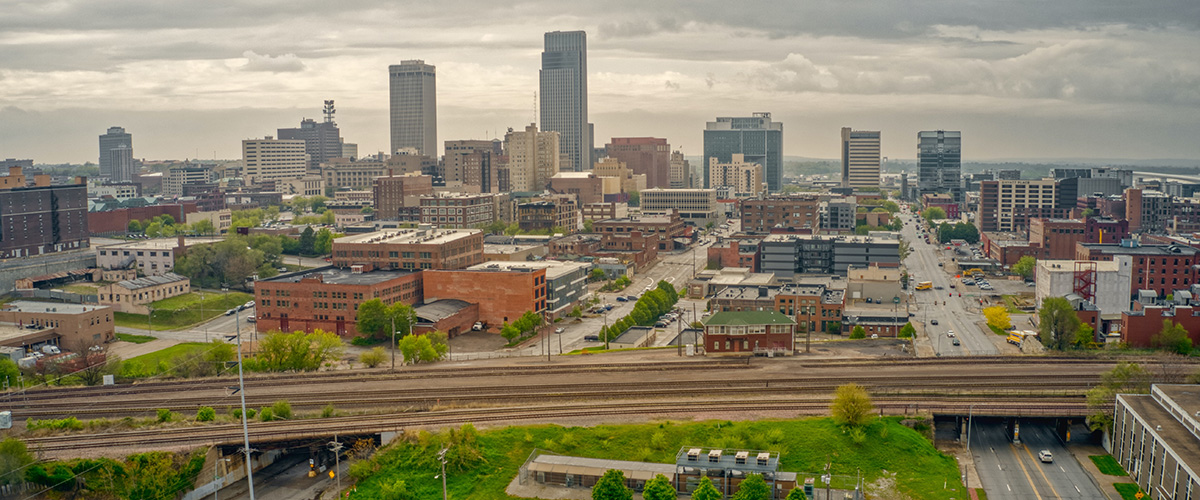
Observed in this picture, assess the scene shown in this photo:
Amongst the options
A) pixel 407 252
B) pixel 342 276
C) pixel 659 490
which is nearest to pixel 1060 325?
pixel 659 490

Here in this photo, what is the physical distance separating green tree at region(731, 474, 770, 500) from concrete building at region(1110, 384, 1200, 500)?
48.2 feet

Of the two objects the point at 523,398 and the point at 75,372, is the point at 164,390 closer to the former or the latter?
the point at 75,372

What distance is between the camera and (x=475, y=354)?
64875mm

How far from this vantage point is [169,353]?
67.9m

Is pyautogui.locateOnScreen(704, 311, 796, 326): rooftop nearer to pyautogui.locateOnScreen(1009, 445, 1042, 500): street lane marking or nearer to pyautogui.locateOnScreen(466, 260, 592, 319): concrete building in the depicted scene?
pyautogui.locateOnScreen(1009, 445, 1042, 500): street lane marking

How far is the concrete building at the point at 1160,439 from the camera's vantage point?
112 feet

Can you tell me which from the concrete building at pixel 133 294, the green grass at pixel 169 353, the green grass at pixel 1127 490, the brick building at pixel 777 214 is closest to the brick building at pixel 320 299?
the green grass at pixel 169 353

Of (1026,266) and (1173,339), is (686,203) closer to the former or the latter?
(1026,266)

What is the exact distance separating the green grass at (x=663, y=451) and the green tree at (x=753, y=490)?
2750 mm

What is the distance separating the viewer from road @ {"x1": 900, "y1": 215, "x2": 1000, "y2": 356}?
225ft

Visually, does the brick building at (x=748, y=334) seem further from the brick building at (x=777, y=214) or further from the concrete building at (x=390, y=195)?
the concrete building at (x=390, y=195)

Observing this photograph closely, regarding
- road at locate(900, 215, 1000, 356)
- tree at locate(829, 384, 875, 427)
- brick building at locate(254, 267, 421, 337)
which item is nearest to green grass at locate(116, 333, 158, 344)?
brick building at locate(254, 267, 421, 337)

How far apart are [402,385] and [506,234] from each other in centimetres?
8756

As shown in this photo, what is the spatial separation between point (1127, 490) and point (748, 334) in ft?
73.8
